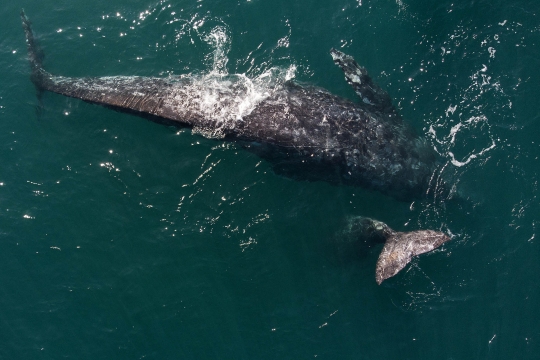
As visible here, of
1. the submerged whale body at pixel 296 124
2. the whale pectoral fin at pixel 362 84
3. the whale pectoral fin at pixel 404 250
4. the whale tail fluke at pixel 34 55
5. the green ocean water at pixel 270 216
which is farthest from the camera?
the whale tail fluke at pixel 34 55

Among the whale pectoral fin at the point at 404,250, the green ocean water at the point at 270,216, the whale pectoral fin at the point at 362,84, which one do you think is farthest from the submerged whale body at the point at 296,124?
the green ocean water at the point at 270,216

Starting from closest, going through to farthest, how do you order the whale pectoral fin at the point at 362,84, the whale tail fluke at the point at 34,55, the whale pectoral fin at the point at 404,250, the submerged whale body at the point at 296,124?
the whale pectoral fin at the point at 404,250 < the submerged whale body at the point at 296,124 < the whale pectoral fin at the point at 362,84 < the whale tail fluke at the point at 34,55

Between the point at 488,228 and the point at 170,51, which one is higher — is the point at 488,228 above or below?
below

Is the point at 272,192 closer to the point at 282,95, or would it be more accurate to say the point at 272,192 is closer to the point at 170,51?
the point at 282,95

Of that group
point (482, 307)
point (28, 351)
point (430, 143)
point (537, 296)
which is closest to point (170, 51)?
point (430, 143)

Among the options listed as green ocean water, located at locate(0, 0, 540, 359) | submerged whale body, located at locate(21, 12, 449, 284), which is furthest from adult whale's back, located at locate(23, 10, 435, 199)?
green ocean water, located at locate(0, 0, 540, 359)

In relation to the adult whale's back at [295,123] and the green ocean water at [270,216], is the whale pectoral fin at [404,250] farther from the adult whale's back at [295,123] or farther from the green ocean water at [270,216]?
the adult whale's back at [295,123]

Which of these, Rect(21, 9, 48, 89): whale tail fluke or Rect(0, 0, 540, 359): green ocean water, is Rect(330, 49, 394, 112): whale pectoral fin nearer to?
Rect(0, 0, 540, 359): green ocean water
